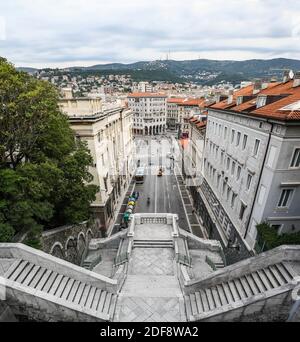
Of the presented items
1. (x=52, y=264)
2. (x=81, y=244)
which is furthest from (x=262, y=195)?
(x=81, y=244)

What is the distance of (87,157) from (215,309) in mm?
15067

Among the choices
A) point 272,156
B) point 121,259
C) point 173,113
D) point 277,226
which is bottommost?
point 173,113

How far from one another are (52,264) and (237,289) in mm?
11739

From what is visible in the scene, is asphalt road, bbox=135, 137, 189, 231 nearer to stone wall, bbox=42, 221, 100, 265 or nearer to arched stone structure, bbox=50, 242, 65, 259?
stone wall, bbox=42, 221, 100, 265

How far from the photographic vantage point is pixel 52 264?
13609 millimetres

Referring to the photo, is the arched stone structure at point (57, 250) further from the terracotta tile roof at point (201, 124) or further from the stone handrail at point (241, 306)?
the terracotta tile roof at point (201, 124)

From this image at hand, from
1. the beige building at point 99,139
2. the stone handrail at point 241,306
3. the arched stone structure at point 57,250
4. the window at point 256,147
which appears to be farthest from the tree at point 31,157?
the window at point 256,147

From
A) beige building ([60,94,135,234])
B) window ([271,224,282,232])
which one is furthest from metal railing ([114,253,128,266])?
window ([271,224,282,232])

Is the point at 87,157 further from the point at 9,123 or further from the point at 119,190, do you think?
the point at 119,190

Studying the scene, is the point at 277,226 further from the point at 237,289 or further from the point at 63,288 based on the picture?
the point at 63,288

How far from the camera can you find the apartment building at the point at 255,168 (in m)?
15.4

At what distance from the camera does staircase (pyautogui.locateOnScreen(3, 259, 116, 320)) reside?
39.8 ft

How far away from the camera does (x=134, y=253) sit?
18.7 metres
